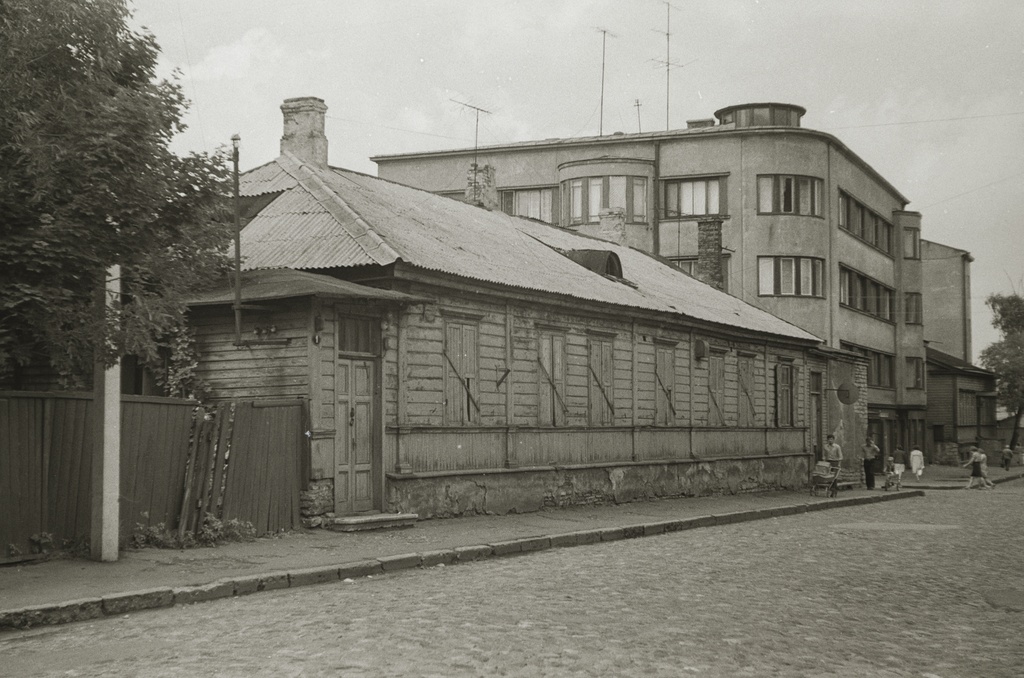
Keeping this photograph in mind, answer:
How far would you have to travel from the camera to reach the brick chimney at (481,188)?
92.5 feet

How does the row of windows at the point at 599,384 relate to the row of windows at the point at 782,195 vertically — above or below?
below

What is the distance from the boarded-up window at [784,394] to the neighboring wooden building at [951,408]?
95.0 ft

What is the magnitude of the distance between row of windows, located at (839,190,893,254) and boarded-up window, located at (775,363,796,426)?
1645 centimetres

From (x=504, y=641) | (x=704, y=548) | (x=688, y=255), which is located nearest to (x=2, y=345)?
(x=504, y=641)

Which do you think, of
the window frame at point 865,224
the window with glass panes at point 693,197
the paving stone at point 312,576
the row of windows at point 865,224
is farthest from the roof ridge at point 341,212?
the row of windows at point 865,224

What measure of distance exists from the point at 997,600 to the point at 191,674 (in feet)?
24.2

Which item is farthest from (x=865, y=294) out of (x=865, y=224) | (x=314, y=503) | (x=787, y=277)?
(x=314, y=503)

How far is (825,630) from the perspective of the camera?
918 centimetres

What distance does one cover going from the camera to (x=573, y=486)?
2233 cm

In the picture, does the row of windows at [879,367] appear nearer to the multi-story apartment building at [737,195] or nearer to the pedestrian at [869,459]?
the multi-story apartment building at [737,195]

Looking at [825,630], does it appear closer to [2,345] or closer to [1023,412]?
[2,345]

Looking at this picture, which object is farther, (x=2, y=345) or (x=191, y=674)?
(x=2, y=345)

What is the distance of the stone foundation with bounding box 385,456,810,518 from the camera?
1828 cm

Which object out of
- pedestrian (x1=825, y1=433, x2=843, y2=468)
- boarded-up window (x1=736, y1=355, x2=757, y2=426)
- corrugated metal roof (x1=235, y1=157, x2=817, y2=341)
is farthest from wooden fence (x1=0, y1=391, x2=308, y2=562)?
pedestrian (x1=825, y1=433, x2=843, y2=468)
